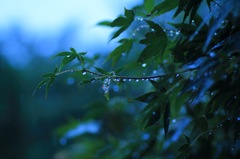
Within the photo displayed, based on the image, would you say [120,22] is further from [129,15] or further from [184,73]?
[184,73]

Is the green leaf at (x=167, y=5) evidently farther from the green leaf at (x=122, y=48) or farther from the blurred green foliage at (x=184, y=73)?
the green leaf at (x=122, y=48)

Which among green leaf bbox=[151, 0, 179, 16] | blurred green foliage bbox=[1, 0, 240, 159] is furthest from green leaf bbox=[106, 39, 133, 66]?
green leaf bbox=[151, 0, 179, 16]

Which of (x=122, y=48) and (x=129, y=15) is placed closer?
(x=129, y=15)

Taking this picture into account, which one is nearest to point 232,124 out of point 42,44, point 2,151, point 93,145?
point 93,145

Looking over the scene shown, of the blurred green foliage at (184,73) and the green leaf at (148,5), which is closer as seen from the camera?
the blurred green foliage at (184,73)

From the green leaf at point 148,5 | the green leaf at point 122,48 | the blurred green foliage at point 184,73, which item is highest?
the green leaf at point 148,5

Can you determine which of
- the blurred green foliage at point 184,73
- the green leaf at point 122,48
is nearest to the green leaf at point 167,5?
the blurred green foliage at point 184,73

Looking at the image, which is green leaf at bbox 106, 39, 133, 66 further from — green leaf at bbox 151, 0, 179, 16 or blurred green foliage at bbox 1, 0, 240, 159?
green leaf at bbox 151, 0, 179, 16

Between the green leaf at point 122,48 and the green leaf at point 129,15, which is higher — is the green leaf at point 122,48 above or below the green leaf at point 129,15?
above

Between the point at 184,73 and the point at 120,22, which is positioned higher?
the point at 120,22

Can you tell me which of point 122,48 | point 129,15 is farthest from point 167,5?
point 122,48

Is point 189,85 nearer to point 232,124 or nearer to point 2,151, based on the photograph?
point 232,124
